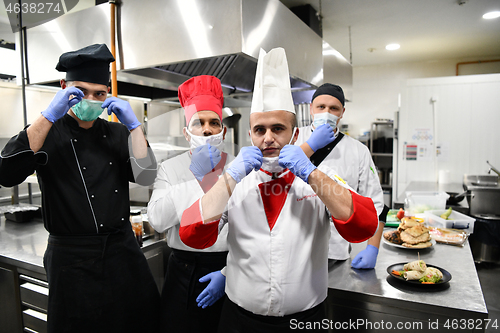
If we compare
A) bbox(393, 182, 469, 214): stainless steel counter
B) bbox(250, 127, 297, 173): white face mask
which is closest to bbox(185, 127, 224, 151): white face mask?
bbox(250, 127, 297, 173): white face mask

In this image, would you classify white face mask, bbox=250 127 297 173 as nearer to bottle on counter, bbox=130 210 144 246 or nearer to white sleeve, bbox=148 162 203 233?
white sleeve, bbox=148 162 203 233

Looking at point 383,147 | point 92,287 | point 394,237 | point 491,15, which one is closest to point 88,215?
point 92,287

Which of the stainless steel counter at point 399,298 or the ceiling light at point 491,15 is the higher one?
the ceiling light at point 491,15

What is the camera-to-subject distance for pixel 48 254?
1.41 metres

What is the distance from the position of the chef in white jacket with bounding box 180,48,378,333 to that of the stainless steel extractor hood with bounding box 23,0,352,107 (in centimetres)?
58

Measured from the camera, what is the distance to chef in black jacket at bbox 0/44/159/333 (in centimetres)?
122

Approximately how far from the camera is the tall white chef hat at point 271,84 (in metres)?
0.88

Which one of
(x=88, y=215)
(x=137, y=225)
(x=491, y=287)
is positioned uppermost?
(x=88, y=215)

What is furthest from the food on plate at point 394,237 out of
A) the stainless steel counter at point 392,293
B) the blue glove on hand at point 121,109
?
the blue glove on hand at point 121,109

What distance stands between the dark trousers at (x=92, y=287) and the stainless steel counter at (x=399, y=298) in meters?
0.96

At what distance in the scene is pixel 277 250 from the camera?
1.04 meters

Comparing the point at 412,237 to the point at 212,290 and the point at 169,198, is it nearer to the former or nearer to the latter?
the point at 212,290

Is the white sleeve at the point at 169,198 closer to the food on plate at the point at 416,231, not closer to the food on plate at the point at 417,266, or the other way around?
the food on plate at the point at 417,266

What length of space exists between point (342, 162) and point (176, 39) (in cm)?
115
